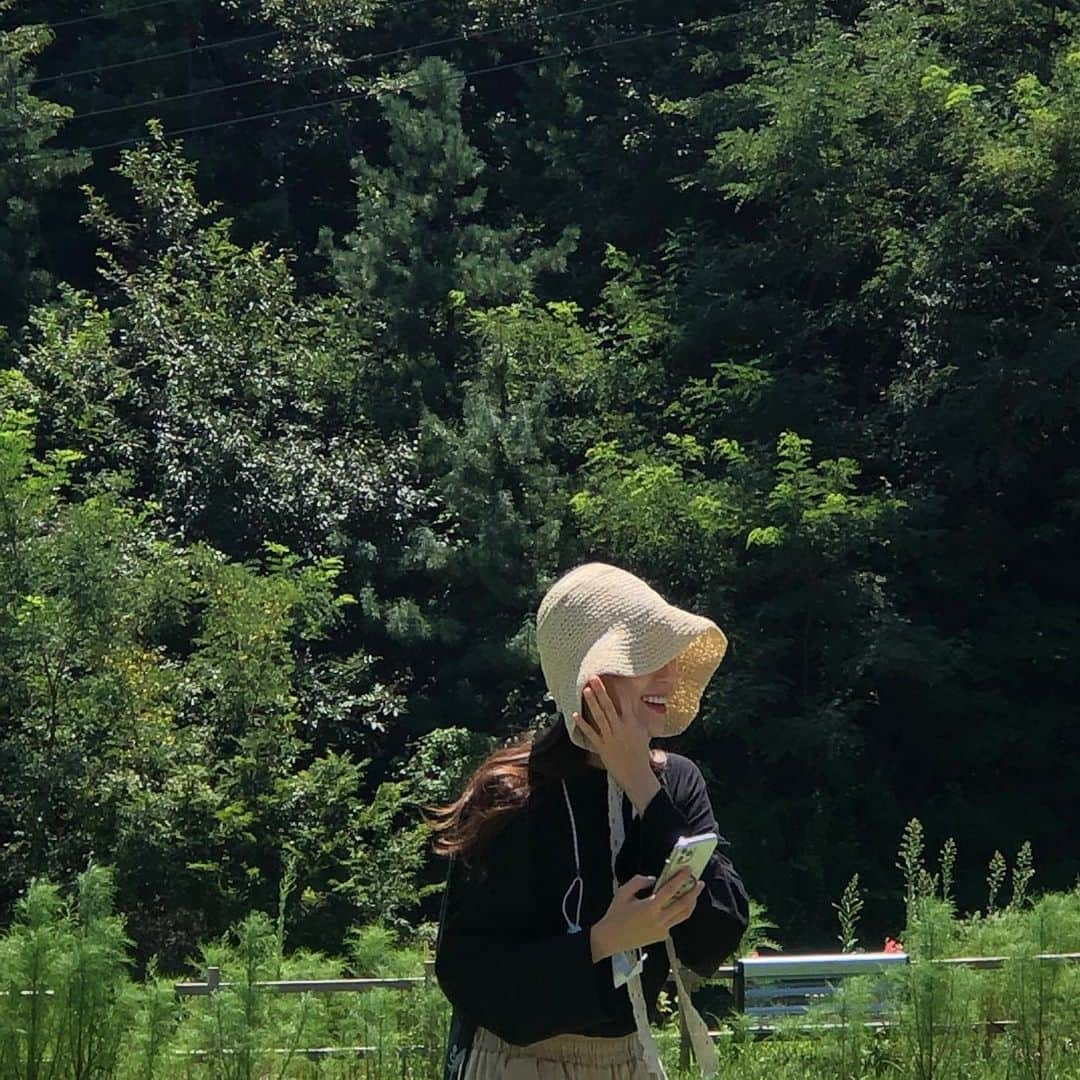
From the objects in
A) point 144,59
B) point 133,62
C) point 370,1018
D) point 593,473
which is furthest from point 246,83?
point 370,1018

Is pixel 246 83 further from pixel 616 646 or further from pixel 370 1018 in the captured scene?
pixel 616 646

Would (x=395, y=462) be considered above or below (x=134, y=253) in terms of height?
below

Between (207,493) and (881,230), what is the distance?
6.72m

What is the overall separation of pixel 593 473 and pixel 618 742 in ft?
46.2

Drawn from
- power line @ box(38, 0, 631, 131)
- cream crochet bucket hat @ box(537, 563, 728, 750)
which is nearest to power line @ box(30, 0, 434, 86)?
power line @ box(38, 0, 631, 131)

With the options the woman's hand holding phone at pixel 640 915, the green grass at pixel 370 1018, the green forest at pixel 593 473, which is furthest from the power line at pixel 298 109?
the woman's hand holding phone at pixel 640 915

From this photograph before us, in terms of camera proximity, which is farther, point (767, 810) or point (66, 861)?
point (767, 810)

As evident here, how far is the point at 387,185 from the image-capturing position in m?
18.7

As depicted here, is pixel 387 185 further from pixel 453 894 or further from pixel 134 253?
pixel 453 894

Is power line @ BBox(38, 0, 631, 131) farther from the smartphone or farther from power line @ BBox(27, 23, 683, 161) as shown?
the smartphone

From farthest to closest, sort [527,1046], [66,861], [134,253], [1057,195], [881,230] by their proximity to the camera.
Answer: [134,253], [881,230], [1057,195], [66,861], [527,1046]

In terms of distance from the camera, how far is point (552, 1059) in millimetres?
2188

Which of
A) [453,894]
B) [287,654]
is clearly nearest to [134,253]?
[287,654]

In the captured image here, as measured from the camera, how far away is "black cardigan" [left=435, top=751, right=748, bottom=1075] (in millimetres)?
2082
